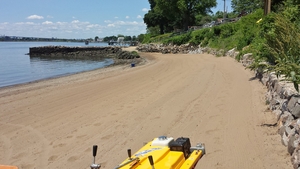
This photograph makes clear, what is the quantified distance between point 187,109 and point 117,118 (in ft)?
6.74

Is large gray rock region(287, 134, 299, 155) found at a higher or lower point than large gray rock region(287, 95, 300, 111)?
lower

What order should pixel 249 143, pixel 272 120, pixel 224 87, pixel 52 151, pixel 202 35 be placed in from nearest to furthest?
pixel 249 143 < pixel 52 151 < pixel 272 120 < pixel 224 87 < pixel 202 35

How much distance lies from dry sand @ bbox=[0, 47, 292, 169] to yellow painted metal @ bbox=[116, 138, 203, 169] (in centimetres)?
139

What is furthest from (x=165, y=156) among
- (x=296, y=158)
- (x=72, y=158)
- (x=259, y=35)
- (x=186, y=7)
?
(x=186, y=7)

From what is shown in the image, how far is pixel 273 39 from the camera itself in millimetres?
9000

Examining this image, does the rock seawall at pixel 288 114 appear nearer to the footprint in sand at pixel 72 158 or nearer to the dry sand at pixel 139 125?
the dry sand at pixel 139 125

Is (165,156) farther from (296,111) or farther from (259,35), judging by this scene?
(259,35)

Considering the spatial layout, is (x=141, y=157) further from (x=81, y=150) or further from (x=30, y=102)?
(x=30, y=102)

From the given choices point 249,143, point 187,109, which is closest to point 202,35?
point 187,109

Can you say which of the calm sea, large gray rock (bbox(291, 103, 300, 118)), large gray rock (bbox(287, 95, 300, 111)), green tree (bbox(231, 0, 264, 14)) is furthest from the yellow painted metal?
green tree (bbox(231, 0, 264, 14))

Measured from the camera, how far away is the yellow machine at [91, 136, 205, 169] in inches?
147

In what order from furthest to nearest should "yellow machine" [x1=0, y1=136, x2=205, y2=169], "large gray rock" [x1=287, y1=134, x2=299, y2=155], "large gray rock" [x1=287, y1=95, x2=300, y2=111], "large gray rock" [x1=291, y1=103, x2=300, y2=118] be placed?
"large gray rock" [x1=287, y1=95, x2=300, y2=111], "large gray rock" [x1=291, y1=103, x2=300, y2=118], "large gray rock" [x1=287, y1=134, x2=299, y2=155], "yellow machine" [x1=0, y1=136, x2=205, y2=169]

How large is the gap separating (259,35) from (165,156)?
549 inches

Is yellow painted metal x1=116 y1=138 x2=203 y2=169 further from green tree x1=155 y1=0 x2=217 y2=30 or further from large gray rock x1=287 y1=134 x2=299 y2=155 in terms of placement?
green tree x1=155 y1=0 x2=217 y2=30
